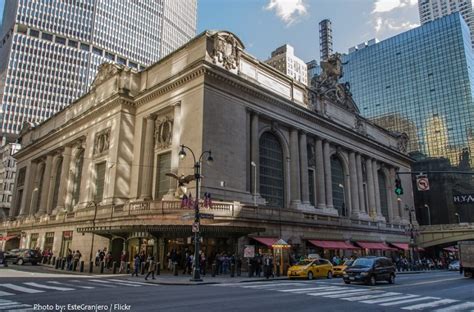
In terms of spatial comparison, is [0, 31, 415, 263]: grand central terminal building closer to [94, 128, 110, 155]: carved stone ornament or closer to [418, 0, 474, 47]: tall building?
[94, 128, 110, 155]: carved stone ornament

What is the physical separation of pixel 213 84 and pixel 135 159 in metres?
13.3

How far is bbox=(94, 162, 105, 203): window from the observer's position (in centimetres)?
4429

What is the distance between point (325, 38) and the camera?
13050cm

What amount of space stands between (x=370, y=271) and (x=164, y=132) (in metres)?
28.0

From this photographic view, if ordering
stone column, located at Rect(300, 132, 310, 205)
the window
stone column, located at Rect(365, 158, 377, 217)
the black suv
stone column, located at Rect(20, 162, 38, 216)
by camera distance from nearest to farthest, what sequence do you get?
the black suv
the window
stone column, located at Rect(300, 132, 310, 205)
stone column, located at Rect(365, 158, 377, 217)
stone column, located at Rect(20, 162, 38, 216)

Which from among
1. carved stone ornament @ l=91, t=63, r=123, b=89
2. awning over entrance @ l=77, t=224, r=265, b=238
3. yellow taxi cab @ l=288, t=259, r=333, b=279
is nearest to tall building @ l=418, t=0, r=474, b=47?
carved stone ornament @ l=91, t=63, r=123, b=89

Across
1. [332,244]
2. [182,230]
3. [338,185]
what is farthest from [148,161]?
[338,185]

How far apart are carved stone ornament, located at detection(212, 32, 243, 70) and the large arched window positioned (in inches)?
371

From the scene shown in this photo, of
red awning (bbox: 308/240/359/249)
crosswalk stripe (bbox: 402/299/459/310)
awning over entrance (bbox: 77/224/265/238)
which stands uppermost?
awning over entrance (bbox: 77/224/265/238)

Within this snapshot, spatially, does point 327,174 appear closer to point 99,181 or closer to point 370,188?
point 370,188

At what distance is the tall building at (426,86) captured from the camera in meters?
92.8

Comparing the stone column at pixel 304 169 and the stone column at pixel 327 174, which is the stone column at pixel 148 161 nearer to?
the stone column at pixel 304 169

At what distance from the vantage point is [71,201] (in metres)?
51.2

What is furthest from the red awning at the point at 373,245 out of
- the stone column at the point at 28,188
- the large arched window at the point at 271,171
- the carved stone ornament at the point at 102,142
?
the stone column at the point at 28,188
